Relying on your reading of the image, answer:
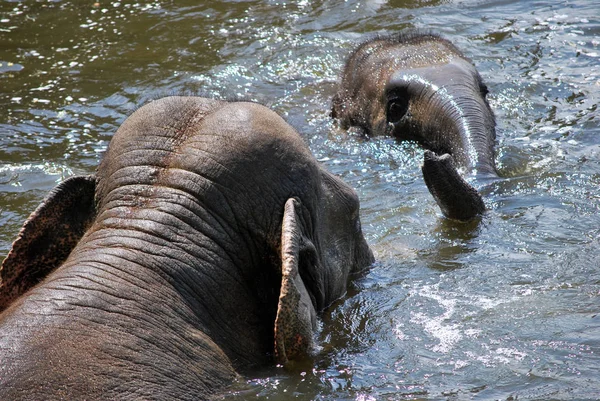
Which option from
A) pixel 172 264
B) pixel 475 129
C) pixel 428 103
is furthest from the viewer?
pixel 428 103

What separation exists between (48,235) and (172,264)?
909 mm

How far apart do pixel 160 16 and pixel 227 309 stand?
30.5 ft

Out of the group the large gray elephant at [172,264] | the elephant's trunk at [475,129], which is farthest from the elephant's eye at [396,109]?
the large gray elephant at [172,264]

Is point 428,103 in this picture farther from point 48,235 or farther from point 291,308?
point 291,308

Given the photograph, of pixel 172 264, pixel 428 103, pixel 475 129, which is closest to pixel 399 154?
pixel 428 103

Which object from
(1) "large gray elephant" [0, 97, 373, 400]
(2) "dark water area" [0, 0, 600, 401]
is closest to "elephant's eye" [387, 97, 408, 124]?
(2) "dark water area" [0, 0, 600, 401]

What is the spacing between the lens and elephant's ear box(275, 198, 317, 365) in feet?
13.4

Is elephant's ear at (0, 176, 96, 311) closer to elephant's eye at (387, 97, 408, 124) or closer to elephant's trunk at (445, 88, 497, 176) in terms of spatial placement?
elephant's trunk at (445, 88, 497, 176)

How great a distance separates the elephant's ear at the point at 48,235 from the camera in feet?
15.5

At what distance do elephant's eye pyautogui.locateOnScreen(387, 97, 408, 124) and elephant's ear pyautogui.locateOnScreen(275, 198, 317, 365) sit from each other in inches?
207

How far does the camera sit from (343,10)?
42.8 ft

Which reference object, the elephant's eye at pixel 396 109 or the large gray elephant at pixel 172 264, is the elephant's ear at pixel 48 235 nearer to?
the large gray elephant at pixel 172 264

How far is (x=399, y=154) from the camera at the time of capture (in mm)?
9148

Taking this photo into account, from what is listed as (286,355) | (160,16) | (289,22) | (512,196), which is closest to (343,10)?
(289,22)
